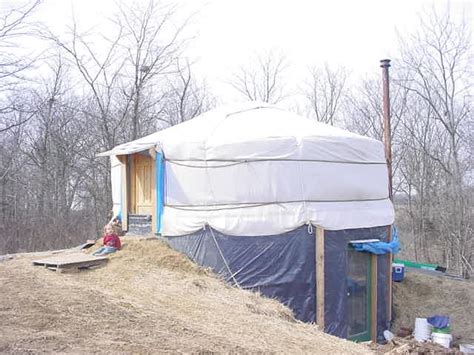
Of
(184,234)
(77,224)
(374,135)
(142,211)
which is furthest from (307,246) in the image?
(374,135)

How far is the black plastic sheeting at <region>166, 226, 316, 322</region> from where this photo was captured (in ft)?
24.1

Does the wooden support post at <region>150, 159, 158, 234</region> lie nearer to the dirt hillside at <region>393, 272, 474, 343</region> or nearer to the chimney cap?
the dirt hillside at <region>393, 272, 474, 343</region>

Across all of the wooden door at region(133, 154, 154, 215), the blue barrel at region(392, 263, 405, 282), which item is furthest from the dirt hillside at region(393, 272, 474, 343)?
the wooden door at region(133, 154, 154, 215)

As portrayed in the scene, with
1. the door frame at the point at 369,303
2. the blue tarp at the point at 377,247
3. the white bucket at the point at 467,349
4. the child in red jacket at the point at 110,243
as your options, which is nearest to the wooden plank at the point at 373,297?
the door frame at the point at 369,303

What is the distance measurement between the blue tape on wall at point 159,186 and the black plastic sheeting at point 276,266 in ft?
4.04

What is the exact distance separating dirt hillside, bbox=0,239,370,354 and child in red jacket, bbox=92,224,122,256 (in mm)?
217

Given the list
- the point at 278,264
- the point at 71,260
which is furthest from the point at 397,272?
the point at 71,260

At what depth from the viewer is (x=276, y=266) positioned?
7.37m

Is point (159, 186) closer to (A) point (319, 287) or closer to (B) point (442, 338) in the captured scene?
(A) point (319, 287)

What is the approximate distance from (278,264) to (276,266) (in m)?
0.04

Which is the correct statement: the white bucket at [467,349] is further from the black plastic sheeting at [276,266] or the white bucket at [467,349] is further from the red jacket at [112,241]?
the red jacket at [112,241]

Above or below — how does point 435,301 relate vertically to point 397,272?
below

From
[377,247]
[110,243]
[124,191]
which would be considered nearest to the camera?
[110,243]

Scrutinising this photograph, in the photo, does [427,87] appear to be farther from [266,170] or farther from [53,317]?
[53,317]
